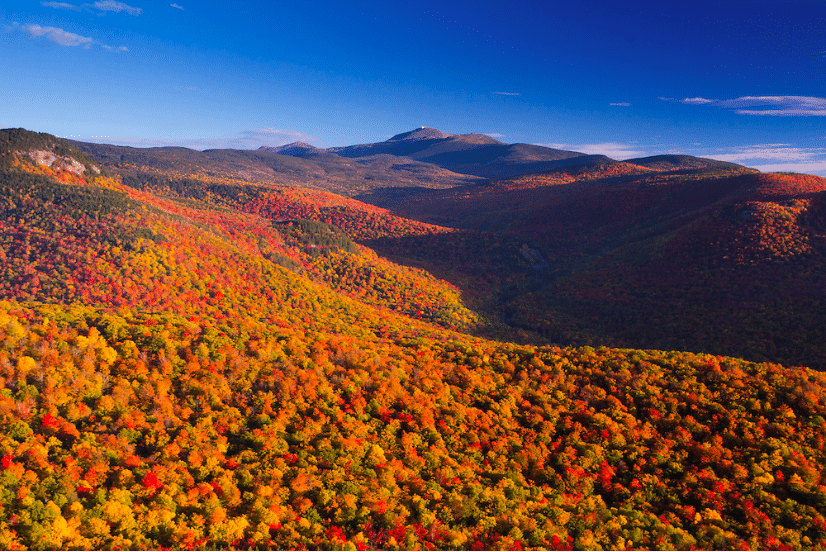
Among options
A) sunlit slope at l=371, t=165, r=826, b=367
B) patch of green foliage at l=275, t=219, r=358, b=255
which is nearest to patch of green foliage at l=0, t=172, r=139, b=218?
patch of green foliage at l=275, t=219, r=358, b=255

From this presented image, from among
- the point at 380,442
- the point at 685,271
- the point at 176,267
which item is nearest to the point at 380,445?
the point at 380,442

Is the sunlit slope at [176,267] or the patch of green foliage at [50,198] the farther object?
the patch of green foliage at [50,198]

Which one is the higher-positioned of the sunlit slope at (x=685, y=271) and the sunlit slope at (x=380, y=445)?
the sunlit slope at (x=685, y=271)

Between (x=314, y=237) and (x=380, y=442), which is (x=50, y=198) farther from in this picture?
(x=380, y=442)

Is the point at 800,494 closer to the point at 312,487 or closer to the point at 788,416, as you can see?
the point at 788,416

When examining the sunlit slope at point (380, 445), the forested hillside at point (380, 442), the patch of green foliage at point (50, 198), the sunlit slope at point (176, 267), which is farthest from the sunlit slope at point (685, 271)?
the patch of green foliage at point (50, 198)

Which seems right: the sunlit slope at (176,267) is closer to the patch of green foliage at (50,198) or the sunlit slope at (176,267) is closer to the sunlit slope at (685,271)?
the patch of green foliage at (50,198)

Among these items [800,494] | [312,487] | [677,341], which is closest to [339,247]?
[677,341]

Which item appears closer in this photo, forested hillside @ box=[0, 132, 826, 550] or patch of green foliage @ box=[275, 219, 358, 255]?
forested hillside @ box=[0, 132, 826, 550]

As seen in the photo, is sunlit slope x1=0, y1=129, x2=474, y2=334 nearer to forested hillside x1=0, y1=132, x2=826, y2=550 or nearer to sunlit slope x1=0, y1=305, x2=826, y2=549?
forested hillside x1=0, y1=132, x2=826, y2=550
